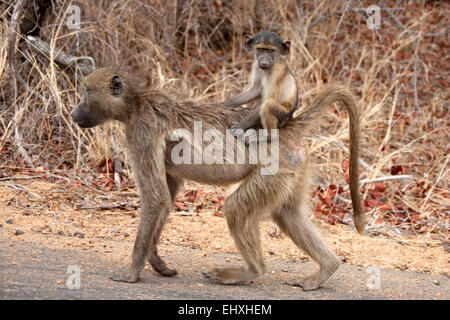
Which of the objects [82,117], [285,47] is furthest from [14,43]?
[285,47]

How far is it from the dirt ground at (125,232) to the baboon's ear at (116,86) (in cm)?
130

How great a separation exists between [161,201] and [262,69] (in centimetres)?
132

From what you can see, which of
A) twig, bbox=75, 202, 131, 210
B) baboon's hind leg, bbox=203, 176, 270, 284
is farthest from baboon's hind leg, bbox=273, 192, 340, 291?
twig, bbox=75, 202, 131, 210

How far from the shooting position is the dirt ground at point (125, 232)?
5.29 m

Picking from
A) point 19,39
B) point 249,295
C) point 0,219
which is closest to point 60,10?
point 19,39

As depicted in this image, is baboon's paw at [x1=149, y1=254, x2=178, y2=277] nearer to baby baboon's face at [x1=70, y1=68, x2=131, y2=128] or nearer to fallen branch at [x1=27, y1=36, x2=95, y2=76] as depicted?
baby baboon's face at [x1=70, y1=68, x2=131, y2=128]

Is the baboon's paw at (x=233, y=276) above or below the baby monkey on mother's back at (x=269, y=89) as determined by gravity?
below

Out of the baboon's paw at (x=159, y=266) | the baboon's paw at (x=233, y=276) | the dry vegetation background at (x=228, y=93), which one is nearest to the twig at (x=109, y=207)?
the dry vegetation background at (x=228, y=93)

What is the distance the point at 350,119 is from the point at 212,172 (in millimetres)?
1075

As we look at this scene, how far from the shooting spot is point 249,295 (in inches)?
161

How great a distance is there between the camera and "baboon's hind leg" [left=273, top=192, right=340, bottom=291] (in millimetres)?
4445

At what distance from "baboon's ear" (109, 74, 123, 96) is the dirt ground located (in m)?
1.30

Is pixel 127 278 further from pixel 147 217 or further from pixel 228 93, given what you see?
pixel 228 93

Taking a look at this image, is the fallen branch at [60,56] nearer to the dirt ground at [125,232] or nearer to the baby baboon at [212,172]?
the dirt ground at [125,232]
